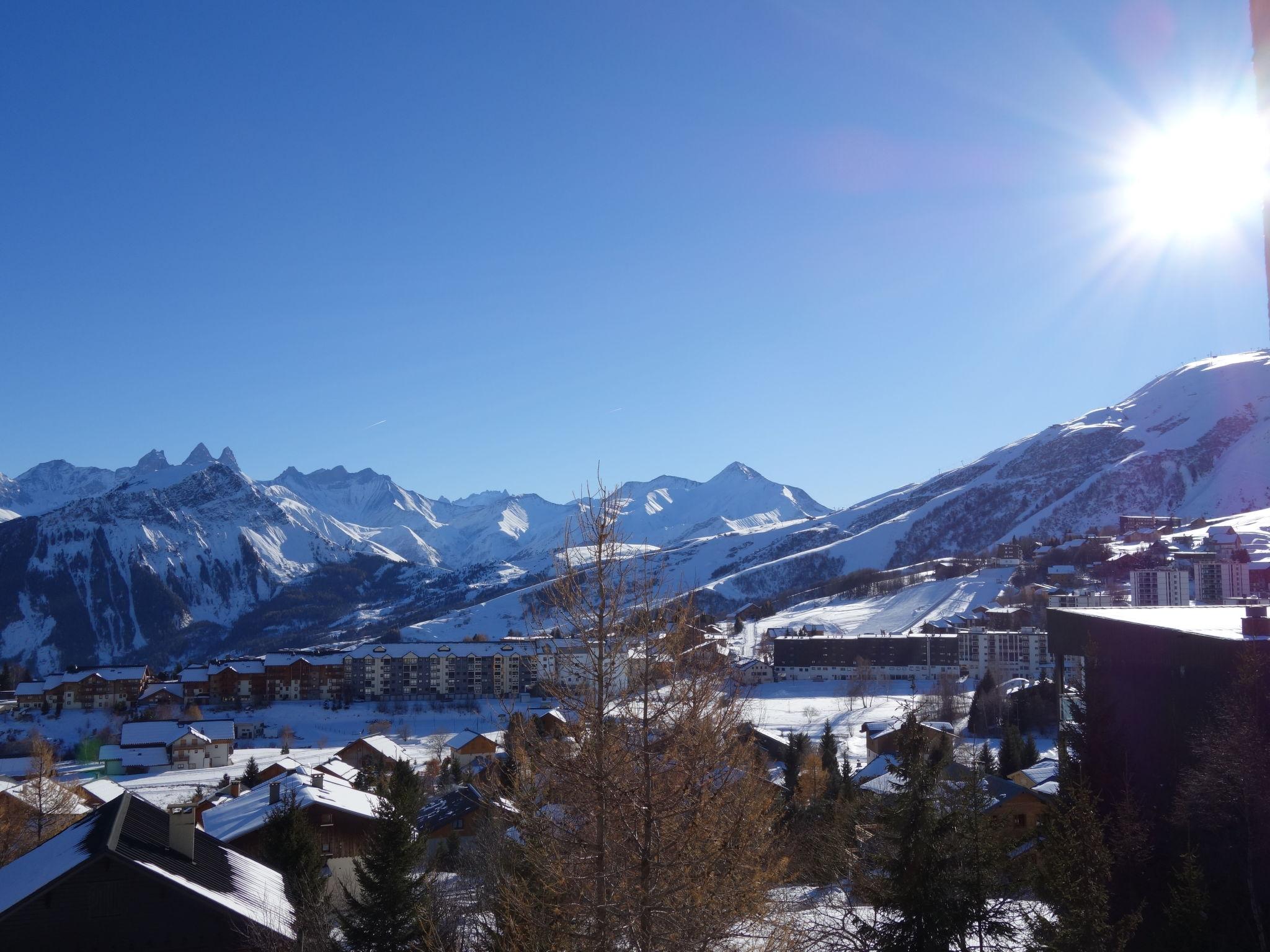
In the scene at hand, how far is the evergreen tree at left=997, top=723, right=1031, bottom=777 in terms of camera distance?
40.1 m

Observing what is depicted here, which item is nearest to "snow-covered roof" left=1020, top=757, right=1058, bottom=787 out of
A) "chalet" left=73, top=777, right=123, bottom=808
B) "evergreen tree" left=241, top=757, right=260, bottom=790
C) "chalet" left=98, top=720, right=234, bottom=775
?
"evergreen tree" left=241, top=757, right=260, bottom=790

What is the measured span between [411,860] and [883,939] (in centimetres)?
879

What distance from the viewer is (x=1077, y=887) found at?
38.5 feet

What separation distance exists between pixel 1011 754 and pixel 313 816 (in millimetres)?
28810

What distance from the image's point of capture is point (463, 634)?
618 feet

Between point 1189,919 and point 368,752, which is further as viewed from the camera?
point 368,752

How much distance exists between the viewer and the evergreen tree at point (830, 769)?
108ft

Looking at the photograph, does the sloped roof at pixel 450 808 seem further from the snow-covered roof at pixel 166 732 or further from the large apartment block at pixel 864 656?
the large apartment block at pixel 864 656

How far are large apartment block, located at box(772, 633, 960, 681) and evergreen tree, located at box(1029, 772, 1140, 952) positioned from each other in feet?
292

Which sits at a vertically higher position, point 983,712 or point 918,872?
point 918,872

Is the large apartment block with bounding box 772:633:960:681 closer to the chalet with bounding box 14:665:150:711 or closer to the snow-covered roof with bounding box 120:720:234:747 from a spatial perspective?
the snow-covered roof with bounding box 120:720:234:747

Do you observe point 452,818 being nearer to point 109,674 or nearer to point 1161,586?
point 109,674

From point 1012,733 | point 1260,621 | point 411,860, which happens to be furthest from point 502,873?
point 1012,733

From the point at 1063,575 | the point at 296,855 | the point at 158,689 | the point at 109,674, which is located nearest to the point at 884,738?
the point at 296,855
